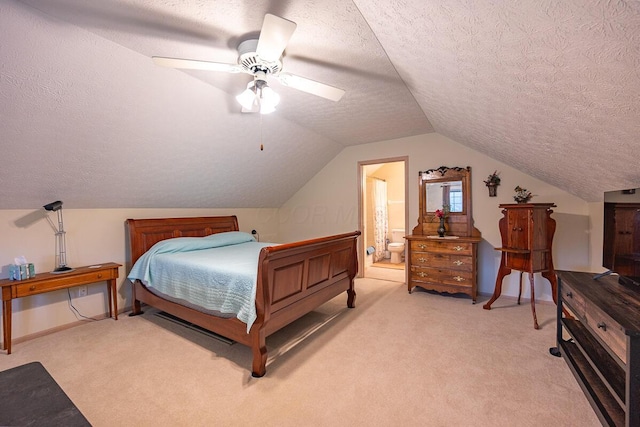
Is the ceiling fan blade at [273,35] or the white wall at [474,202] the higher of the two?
the ceiling fan blade at [273,35]

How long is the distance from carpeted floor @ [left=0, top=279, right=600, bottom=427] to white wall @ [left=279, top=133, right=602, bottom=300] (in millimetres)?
796

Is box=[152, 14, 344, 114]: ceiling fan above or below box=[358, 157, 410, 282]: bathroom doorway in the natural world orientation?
above

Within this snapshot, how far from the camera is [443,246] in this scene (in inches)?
144

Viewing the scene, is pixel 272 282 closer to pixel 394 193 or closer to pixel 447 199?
pixel 447 199

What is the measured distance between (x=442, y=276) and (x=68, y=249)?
4.37 m

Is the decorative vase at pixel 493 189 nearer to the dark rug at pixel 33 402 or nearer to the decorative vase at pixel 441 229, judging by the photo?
the decorative vase at pixel 441 229

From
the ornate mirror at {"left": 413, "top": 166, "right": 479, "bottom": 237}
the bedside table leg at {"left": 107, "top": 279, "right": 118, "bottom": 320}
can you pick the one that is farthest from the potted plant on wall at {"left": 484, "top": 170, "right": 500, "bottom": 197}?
the bedside table leg at {"left": 107, "top": 279, "right": 118, "bottom": 320}

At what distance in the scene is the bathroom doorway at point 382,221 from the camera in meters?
4.92

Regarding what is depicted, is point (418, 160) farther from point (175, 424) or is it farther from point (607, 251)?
point (175, 424)

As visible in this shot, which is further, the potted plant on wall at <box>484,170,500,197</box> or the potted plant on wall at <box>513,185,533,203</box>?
the potted plant on wall at <box>484,170,500,197</box>

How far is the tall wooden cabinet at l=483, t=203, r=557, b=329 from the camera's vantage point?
2.96 m

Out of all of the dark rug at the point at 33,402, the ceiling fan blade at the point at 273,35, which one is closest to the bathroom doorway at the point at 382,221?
the ceiling fan blade at the point at 273,35

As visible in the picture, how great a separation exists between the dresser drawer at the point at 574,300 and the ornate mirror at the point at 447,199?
1.73 m

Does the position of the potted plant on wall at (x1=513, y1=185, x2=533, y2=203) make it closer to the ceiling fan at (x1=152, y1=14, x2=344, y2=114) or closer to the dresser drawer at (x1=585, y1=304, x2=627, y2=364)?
the dresser drawer at (x1=585, y1=304, x2=627, y2=364)
